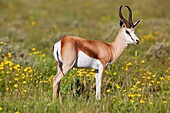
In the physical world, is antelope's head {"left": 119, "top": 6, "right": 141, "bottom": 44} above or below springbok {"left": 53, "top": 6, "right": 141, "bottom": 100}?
above

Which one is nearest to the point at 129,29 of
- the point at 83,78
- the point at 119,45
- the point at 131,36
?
the point at 131,36

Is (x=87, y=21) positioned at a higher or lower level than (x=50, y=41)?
higher

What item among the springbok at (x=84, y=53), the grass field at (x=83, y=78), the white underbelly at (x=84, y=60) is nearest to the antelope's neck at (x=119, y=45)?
the springbok at (x=84, y=53)

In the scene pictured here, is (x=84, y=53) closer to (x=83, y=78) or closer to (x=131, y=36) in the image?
(x=131, y=36)

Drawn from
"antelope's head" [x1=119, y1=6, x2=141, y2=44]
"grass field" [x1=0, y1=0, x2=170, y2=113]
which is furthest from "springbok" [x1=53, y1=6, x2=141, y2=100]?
"grass field" [x1=0, y1=0, x2=170, y2=113]

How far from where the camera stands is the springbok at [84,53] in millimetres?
6402

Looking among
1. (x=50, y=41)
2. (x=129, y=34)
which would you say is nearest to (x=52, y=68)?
(x=129, y=34)

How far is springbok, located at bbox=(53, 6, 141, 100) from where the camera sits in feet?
21.0

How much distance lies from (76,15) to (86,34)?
22.7ft

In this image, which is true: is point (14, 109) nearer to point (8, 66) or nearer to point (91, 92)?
point (91, 92)

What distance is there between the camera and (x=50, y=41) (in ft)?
42.8

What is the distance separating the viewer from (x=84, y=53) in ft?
21.4

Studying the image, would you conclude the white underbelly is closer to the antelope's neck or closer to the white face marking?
the antelope's neck

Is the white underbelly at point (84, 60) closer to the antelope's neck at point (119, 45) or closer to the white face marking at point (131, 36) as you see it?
the antelope's neck at point (119, 45)
